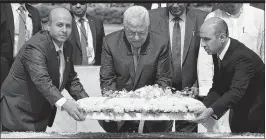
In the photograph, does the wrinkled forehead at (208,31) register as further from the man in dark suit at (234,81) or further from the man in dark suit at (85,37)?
the man in dark suit at (85,37)

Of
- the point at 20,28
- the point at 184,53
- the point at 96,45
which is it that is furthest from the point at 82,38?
the point at 184,53

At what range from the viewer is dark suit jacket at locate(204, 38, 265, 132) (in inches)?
238

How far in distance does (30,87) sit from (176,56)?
1.80 meters

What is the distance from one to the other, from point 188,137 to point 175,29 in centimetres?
191

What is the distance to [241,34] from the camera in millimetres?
7414

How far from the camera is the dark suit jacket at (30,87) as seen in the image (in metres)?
6.11

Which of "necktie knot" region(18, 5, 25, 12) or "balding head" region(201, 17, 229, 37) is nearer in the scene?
"balding head" region(201, 17, 229, 37)

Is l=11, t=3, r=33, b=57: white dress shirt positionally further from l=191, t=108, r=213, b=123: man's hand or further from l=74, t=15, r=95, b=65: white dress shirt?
l=191, t=108, r=213, b=123: man's hand

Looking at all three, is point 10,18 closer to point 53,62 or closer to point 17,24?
point 17,24

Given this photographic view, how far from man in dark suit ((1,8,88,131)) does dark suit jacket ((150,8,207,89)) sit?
4.35ft

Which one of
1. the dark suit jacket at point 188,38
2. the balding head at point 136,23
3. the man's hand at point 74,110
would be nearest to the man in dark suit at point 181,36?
the dark suit jacket at point 188,38

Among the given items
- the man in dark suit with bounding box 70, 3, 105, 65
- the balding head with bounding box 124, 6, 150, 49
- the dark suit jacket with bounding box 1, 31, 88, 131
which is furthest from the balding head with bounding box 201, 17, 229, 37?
the man in dark suit with bounding box 70, 3, 105, 65

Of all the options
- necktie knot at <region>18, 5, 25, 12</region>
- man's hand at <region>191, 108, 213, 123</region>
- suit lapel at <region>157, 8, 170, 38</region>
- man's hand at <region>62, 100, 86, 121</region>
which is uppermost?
necktie knot at <region>18, 5, 25, 12</region>

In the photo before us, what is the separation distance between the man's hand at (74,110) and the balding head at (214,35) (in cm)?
128
